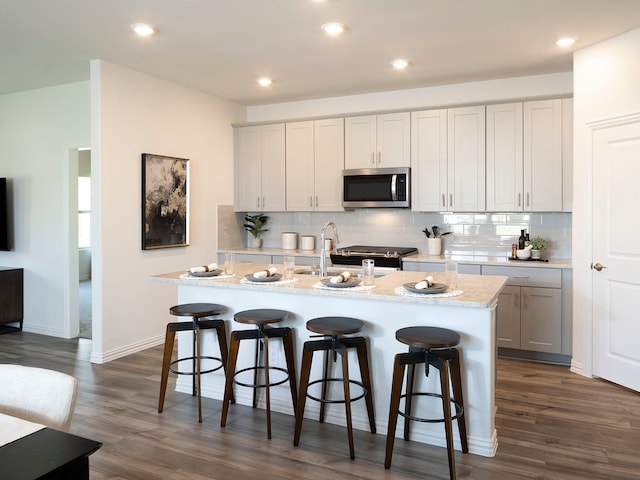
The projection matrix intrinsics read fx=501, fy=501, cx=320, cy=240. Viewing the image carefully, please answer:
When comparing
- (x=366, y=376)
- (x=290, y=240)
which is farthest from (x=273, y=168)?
(x=366, y=376)

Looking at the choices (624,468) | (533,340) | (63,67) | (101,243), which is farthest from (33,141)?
(624,468)

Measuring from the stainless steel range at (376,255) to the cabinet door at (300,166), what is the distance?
2.60 feet

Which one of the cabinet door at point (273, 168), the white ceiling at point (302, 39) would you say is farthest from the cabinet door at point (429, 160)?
the cabinet door at point (273, 168)

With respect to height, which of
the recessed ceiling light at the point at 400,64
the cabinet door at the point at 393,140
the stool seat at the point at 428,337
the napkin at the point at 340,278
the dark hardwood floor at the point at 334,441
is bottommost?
the dark hardwood floor at the point at 334,441

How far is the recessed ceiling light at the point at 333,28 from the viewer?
11.6 feet

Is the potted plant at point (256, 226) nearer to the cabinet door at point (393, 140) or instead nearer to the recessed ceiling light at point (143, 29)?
the cabinet door at point (393, 140)

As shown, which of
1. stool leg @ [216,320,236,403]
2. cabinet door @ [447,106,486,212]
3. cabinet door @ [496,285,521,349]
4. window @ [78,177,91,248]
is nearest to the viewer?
stool leg @ [216,320,236,403]

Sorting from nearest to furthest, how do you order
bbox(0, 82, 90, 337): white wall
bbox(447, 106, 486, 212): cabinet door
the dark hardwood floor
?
1. the dark hardwood floor
2. bbox(447, 106, 486, 212): cabinet door
3. bbox(0, 82, 90, 337): white wall

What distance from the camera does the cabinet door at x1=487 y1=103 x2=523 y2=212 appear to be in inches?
185

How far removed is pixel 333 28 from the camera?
3.59 m

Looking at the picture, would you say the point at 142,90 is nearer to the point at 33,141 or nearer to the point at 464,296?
the point at 33,141

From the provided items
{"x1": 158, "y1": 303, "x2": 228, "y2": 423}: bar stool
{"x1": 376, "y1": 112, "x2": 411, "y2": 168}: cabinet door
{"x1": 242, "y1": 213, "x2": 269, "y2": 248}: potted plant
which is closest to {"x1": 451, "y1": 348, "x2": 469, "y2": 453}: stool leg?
{"x1": 158, "y1": 303, "x2": 228, "y2": 423}: bar stool

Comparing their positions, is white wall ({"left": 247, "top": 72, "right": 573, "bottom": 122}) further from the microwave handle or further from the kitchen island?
the kitchen island

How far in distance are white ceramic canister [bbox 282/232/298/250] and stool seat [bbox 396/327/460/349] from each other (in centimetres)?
333
